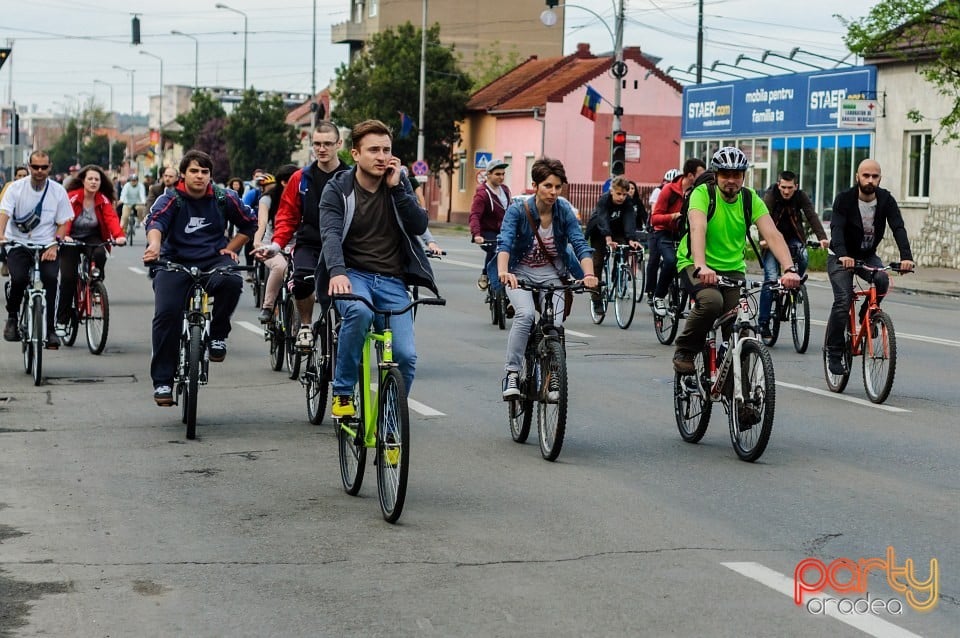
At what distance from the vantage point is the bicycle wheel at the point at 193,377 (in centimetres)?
959

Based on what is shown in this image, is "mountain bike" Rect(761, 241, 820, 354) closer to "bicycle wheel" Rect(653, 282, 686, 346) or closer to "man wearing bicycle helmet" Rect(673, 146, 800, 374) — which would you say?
"bicycle wheel" Rect(653, 282, 686, 346)

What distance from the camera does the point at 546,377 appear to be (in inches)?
354

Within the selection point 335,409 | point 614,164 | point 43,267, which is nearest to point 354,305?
point 335,409

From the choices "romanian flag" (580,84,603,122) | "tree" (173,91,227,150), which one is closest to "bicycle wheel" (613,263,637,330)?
"romanian flag" (580,84,603,122)

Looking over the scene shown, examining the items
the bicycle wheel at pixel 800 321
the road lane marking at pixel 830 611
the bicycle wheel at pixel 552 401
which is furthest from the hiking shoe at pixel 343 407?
the bicycle wheel at pixel 800 321

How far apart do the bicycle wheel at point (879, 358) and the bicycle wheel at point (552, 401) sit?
340 cm

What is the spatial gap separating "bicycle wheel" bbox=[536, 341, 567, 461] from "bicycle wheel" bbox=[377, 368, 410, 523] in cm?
165

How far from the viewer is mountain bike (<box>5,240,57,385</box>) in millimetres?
12344

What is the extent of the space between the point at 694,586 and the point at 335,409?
2360 mm

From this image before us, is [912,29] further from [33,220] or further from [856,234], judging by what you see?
[33,220]

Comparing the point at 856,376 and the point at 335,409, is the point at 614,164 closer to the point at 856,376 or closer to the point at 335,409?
the point at 856,376

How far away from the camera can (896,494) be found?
8.06 m

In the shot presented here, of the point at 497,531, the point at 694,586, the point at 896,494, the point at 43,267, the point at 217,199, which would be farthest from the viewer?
the point at 43,267

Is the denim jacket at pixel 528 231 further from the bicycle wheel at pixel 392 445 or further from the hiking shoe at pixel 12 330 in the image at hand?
the hiking shoe at pixel 12 330
